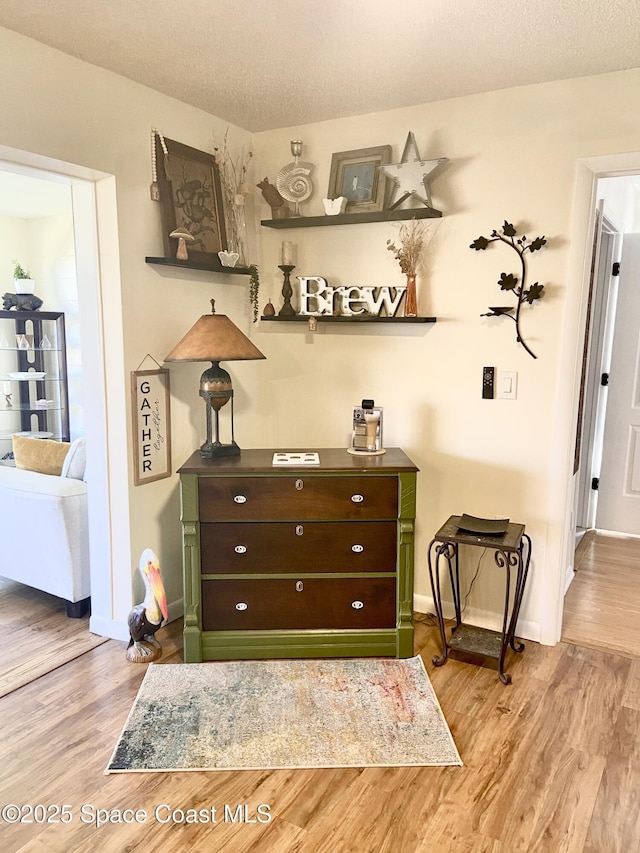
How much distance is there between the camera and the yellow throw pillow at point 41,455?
355 centimetres

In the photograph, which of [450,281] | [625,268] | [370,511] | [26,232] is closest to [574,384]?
[450,281]

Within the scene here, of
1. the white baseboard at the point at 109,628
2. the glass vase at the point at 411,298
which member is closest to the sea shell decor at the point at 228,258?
the glass vase at the point at 411,298

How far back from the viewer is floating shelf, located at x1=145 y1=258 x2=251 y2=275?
2859 mm

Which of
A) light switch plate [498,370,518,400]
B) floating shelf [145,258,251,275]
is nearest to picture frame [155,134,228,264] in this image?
floating shelf [145,258,251,275]

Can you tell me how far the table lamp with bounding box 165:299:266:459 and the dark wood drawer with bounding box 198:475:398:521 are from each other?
258mm

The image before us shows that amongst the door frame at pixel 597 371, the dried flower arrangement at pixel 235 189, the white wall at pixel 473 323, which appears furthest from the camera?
the door frame at pixel 597 371

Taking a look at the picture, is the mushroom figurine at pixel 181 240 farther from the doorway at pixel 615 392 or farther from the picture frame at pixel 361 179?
the doorway at pixel 615 392

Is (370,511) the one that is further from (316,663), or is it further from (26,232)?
(26,232)

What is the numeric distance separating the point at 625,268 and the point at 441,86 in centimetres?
236

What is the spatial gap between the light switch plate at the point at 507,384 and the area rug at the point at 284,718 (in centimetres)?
130

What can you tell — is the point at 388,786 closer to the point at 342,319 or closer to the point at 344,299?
the point at 342,319

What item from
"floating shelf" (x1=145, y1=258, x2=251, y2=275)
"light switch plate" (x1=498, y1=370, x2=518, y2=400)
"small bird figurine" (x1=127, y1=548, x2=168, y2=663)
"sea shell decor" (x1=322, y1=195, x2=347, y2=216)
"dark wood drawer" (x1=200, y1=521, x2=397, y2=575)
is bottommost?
"small bird figurine" (x1=127, y1=548, x2=168, y2=663)

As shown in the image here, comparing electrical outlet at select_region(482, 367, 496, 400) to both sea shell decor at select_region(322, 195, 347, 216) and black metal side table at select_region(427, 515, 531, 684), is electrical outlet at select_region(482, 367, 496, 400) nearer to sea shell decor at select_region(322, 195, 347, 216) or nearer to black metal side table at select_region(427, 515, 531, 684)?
black metal side table at select_region(427, 515, 531, 684)

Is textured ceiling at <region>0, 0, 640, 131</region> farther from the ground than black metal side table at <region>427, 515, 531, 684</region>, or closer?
farther from the ground
